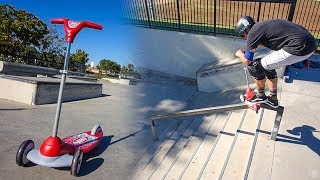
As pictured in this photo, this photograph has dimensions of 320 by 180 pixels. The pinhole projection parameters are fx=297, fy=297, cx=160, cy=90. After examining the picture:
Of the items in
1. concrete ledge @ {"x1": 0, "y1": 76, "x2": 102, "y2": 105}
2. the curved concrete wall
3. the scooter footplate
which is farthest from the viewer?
the curved concrete wall

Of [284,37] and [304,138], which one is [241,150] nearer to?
[304,138]

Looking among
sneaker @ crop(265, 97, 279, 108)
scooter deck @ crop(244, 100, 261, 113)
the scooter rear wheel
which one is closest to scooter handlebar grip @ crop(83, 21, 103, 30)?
the scooter rear wheel

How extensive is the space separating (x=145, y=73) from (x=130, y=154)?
5952mm

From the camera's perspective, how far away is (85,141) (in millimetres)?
4641

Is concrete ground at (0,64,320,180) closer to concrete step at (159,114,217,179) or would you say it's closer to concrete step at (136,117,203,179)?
concrete step at (136,117,203,179)

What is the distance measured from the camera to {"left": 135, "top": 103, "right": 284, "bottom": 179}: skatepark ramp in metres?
4.43

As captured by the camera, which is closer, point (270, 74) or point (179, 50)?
point (270, 74)

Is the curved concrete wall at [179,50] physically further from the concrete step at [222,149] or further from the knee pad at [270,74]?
the knee pad at [270,74]

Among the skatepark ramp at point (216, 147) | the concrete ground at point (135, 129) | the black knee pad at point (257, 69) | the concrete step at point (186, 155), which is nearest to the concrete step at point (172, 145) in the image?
the skatepark ramp at point (216, 147)

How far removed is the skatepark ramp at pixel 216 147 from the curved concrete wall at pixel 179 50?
3.33m

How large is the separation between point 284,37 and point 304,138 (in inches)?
77.4

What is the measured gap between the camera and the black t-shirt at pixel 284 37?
4.12m

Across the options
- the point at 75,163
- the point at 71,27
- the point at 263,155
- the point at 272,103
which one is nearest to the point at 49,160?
the point at 75,163

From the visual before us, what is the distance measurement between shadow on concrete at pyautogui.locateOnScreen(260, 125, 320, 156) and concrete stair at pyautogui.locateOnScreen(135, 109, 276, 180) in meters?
0.29
